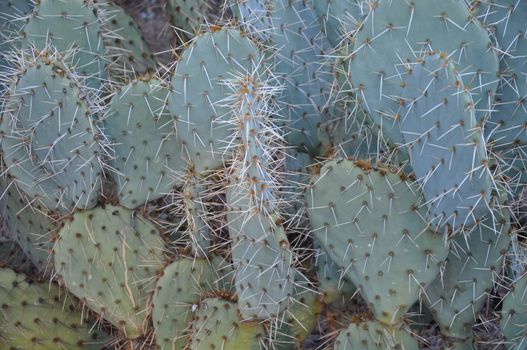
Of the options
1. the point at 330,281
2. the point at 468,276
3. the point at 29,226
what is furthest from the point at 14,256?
the point at 468,276

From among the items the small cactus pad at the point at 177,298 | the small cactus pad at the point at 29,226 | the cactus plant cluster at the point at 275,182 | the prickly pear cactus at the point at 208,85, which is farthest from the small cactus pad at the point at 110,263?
the prickly pear cactus at the point at 208,85

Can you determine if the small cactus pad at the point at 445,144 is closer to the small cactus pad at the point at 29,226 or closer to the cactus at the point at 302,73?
the cactus at the point at 302,73

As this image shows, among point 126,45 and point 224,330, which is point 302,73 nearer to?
point 224,330

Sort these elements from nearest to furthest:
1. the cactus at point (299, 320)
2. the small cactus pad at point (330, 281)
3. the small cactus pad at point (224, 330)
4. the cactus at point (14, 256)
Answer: the small cactus pad at point (224, 330), the cactus at point (299, 320), the small cactus pad at point (330, 281), the cactus at point (14, 256)

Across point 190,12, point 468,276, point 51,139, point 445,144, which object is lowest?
point 468,276

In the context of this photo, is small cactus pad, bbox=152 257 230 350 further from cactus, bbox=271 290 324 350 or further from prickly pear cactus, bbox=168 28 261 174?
prickly pear cactus, bbox=168 28 261 174

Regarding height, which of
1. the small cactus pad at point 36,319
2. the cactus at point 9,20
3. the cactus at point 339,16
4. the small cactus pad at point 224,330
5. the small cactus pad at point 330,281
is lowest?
the small cactus pad at point 36,319

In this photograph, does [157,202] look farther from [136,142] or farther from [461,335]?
[461,335]
